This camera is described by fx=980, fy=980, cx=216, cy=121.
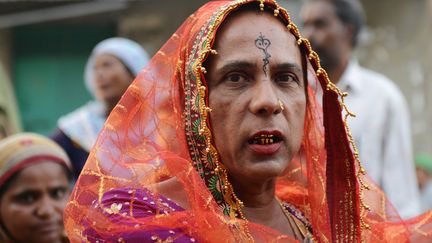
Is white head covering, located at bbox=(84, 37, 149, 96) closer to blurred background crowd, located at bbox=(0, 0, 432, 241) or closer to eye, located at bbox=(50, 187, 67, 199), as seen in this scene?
eye, located at bbox=(50, 187, 67, 199)

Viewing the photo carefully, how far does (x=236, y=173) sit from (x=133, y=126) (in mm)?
424

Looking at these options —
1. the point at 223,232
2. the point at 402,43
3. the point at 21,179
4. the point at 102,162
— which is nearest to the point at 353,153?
the point at 223,232

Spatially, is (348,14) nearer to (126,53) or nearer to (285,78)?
(126,53)

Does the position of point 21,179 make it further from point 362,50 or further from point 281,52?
point 362,50

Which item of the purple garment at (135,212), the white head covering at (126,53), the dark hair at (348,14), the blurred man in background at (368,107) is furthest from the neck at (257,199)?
the white head covering at (126,53)

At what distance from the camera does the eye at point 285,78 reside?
3.22 metres

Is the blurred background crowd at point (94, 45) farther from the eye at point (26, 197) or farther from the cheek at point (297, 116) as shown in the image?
the cheek at point (297, 116)

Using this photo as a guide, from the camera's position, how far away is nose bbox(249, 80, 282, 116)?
3068 millimetres

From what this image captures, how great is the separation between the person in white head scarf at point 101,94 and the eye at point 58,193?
128cm

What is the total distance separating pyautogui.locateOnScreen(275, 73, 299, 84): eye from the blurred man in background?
9.79ft

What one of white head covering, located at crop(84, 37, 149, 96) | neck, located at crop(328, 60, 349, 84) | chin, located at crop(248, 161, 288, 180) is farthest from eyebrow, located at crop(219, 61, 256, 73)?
white head covering, located at crop(84, 37, 149, 96)

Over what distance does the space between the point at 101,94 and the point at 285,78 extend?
3622 millimetres

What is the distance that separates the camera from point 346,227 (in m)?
3.35

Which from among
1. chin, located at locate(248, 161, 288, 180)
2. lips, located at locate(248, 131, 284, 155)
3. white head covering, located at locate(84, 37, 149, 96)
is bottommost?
chin, located at locate(248, 161, 288, 180)
